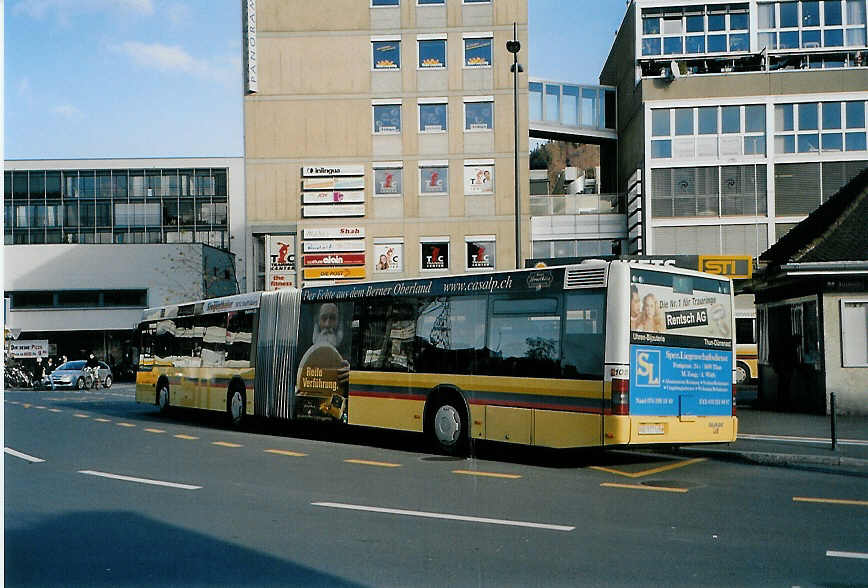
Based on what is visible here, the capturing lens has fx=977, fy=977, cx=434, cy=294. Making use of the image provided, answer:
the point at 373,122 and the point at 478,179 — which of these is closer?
the point at 373,122

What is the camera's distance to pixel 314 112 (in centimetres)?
4753

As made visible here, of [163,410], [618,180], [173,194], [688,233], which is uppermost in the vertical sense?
[173,194]

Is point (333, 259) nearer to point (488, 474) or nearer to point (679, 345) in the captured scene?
point (679, 345)

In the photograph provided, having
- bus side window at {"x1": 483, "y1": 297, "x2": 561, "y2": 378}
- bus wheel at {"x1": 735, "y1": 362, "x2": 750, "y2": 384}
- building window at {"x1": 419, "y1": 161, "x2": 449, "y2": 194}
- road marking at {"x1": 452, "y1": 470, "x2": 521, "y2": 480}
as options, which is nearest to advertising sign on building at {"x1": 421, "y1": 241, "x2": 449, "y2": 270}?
building window at {"x1": 419, "y1": 161, "x2": 449, "y2": 194}

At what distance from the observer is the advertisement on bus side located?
12828 mm

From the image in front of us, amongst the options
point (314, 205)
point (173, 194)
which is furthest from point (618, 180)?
point (173, 194)

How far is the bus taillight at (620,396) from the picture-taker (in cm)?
1253

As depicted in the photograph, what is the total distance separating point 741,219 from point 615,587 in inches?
1669

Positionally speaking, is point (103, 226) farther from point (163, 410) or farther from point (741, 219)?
point (163, 410)

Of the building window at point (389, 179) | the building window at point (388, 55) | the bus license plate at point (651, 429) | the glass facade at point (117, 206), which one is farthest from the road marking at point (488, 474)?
the glass facade at point (117, 206)

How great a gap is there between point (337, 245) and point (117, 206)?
203ft

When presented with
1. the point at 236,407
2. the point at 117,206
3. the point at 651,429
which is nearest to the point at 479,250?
the point at 236,407

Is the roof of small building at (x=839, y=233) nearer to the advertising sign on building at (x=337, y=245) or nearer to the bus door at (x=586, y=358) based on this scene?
the bus door at (x=586, y=358)

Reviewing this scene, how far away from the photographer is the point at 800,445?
15.0 meters
